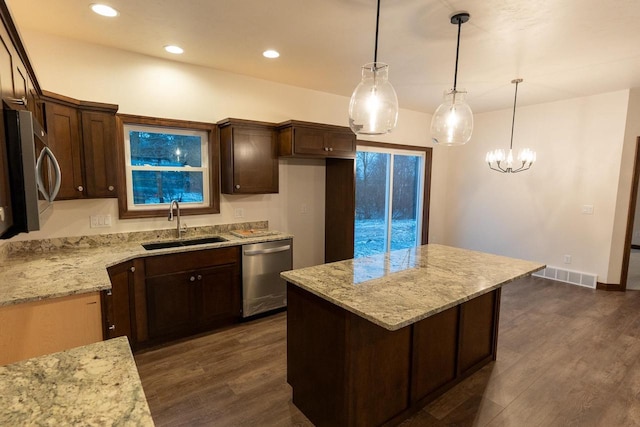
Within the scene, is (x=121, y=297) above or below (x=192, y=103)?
below

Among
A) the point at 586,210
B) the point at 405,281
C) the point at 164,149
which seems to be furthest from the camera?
the point at 586,210

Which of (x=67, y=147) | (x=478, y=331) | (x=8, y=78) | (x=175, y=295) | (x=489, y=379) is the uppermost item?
(x=8, y=78)

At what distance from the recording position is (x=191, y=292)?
309cm

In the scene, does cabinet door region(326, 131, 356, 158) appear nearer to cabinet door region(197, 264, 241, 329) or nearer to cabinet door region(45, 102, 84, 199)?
cabinet door region(197, 264, 241, 329)

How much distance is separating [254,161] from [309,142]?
65 cm

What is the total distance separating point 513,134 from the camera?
521 cm

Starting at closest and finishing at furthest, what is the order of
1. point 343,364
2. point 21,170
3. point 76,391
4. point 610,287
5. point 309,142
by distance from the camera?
point 76,391
point 21,170
point 343,364
point 309,142
point 610,287

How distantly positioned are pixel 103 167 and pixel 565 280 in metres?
6.00

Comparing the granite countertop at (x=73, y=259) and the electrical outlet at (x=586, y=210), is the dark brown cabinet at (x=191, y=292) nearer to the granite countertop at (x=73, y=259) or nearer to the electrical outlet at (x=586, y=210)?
the granite countertop at (x=73, y=259)

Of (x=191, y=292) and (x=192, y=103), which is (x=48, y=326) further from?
(x=192, y=103)

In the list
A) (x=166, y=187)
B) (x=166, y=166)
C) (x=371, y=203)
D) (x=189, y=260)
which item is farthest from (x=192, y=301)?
(x=371, y=203)

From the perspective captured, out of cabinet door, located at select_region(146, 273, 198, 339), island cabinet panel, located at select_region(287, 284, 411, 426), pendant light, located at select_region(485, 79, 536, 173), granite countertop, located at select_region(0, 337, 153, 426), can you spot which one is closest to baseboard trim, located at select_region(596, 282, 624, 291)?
pendant light, located at select_region(485, 79, 536, 173)

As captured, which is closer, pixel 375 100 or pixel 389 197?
pixel 375 100

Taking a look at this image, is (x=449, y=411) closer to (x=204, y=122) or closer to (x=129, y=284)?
(x=129, y=284)
